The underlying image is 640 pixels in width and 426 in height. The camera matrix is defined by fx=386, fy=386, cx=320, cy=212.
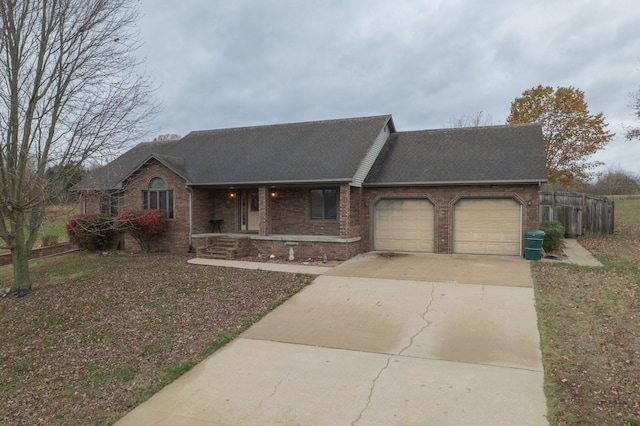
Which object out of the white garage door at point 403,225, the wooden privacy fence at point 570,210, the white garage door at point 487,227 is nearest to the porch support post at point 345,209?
the white garage door at point 403,225

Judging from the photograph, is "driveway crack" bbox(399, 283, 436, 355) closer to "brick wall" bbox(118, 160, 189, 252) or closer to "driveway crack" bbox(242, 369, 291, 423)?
"driveway crack" bbox(242, 369, 291, 423)

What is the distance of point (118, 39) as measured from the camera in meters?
9.32

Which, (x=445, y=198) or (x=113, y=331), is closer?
(x=113, y=331)

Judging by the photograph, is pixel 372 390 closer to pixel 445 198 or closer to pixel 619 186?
pixel 445 198

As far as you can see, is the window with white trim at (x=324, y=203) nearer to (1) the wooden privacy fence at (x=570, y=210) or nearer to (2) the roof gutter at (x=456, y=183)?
(2) the roof gutter at (x=456, y=183)

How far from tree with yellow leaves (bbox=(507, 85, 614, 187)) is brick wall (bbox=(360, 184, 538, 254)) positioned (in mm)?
12823

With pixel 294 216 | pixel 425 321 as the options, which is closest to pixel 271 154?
pixel 294 216

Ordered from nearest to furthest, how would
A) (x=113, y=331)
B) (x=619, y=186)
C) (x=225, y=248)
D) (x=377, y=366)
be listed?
(x=377, y=366) < (x=113, y=331) < (x=225, y=248) < (x=619, y=186)

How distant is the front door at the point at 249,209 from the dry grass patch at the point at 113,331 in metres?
4.60

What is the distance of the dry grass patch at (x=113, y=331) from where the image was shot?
4.79m

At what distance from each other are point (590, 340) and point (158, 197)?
48.1ft

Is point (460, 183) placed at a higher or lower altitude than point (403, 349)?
higher

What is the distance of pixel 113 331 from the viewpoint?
6879 mm

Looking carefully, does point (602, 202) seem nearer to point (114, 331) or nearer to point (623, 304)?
point (623, 304)
